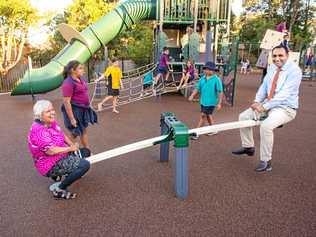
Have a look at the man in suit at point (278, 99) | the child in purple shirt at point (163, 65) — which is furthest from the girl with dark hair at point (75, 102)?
the child in purple shirt at point (163, 65)

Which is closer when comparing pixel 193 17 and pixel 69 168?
pixel 69 168

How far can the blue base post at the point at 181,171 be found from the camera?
3391 millimetres

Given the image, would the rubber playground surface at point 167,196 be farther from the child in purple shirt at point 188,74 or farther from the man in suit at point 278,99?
the child in purple shirt at point 188,74

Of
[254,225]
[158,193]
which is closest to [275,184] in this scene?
[254,225]

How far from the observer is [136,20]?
1198 cm

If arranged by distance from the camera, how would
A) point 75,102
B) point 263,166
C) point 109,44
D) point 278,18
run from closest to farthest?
point 263,166, point 75,102, point 109,44, point 278,18

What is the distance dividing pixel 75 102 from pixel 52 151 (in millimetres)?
1321

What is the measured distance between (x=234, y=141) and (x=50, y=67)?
22.9 feet

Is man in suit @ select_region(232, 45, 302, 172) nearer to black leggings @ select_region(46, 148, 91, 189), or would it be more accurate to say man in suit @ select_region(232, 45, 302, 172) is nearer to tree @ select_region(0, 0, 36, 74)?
black leggings @ select_region(46, 148, 91, 189)

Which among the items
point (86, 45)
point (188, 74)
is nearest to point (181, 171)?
point (188, 74)

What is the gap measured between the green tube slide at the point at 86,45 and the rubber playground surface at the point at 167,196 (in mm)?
4575

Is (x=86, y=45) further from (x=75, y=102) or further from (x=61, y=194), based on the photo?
(x=61, y=194)

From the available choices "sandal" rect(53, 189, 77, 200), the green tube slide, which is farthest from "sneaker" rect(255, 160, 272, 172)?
the green tube slide

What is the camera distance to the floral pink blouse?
318cm
